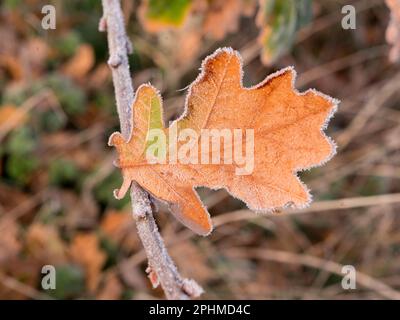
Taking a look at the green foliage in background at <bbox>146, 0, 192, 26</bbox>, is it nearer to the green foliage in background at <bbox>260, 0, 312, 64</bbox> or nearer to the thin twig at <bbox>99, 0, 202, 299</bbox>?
the green foliage in background at <bbox>260, 0, 312, 64</bbox>

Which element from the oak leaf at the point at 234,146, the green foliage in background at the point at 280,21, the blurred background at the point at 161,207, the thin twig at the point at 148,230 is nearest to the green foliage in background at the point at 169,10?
the blurred background at the point at 161,207

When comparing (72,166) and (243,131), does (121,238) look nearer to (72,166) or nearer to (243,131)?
(72,166)

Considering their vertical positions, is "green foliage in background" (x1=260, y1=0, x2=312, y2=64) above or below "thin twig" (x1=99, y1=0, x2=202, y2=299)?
above

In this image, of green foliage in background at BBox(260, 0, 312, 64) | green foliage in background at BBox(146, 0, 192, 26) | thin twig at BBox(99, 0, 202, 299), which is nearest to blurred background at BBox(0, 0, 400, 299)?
green foliage in background at BBox(146, 0, 192, 26)

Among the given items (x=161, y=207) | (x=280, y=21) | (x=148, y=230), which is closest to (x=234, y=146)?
(x=148, y=230)

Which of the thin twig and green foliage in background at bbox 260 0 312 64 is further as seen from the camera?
green foliage in background at bbox 260 0 312 64

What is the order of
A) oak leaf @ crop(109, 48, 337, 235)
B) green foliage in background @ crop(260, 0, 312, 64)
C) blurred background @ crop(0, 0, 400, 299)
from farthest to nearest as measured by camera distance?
1. blurred background @ crop(0, 0, 400, 299)
2. green foliage in background @ crop(260, 0, 312, 64)
3. oak leaf @ crop(109, 48, 337, 235)
